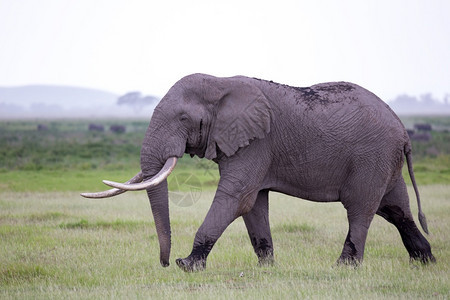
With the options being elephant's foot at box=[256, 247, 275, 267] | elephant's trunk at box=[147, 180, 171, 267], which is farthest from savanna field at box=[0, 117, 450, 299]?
elephant's trunk at box=[147, 180, 171, 267]

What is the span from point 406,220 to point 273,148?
7.02 ft

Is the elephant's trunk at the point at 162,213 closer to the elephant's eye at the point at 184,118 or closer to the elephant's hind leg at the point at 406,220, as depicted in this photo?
the elephant's eye at the point at 184,118

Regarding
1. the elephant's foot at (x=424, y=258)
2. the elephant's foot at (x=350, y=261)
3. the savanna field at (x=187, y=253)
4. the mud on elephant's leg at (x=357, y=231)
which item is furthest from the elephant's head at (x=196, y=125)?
the elephant's foot at (x=424, y=258)

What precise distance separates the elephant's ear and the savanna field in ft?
4.89

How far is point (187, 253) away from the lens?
980 cm

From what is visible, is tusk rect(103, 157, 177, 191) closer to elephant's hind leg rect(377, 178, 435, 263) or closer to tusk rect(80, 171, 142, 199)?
tusk rect(80, 171, 142, 199)

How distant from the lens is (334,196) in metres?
8.39

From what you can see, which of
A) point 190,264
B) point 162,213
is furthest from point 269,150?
point 190,264

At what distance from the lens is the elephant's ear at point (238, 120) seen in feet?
25.5

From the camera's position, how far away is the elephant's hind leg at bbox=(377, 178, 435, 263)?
877 cm

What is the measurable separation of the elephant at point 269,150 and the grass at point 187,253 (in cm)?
50

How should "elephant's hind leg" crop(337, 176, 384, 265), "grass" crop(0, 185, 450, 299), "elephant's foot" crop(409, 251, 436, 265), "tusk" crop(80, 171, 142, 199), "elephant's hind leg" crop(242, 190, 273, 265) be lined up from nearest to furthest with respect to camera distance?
"grass" crop(0, 185, 450, 299), "tusk" crop(80, 171, 142, 199), "elephant's hind leg" crop(337, 176, 384, 265), "elephant's hind leg" crop(242, 190, 273, 265), "elephant's foot" crop(409, 251, 436, 265)

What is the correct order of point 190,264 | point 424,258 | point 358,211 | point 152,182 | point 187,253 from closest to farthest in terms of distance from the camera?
point 152,182, point 190,264, point 358,211, point 424,258, point 187,253

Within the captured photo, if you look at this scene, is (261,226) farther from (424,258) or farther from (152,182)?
(424,258)
